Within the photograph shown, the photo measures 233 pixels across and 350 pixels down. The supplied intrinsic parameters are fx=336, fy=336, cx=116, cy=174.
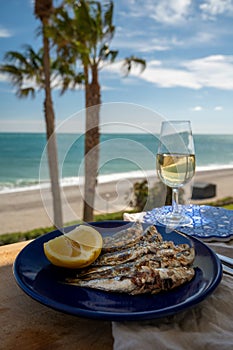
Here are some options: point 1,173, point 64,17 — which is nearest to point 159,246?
point 64,17

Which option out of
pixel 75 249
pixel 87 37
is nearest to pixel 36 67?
pixel 87 37

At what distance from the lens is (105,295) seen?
482mm

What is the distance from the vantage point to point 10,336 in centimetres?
44

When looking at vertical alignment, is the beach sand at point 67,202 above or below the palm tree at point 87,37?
below

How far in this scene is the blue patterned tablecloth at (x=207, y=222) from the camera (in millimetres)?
827

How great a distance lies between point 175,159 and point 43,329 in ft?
1.67

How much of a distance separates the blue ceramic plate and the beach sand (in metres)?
0.11

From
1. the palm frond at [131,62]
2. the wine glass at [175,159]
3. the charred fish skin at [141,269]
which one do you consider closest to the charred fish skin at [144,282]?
the charred fish skin at [141,269]

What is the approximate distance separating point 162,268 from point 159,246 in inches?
4.2

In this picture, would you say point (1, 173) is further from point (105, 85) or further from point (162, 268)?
point (162, 268)

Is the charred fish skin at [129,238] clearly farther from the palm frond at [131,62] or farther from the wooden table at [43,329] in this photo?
the palm frond at [131,62]

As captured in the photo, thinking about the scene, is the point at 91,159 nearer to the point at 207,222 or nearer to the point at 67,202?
the point at 67,202

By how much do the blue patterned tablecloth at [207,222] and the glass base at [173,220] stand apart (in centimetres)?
1

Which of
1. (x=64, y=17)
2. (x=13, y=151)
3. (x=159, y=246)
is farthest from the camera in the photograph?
(x=13, y=151)
